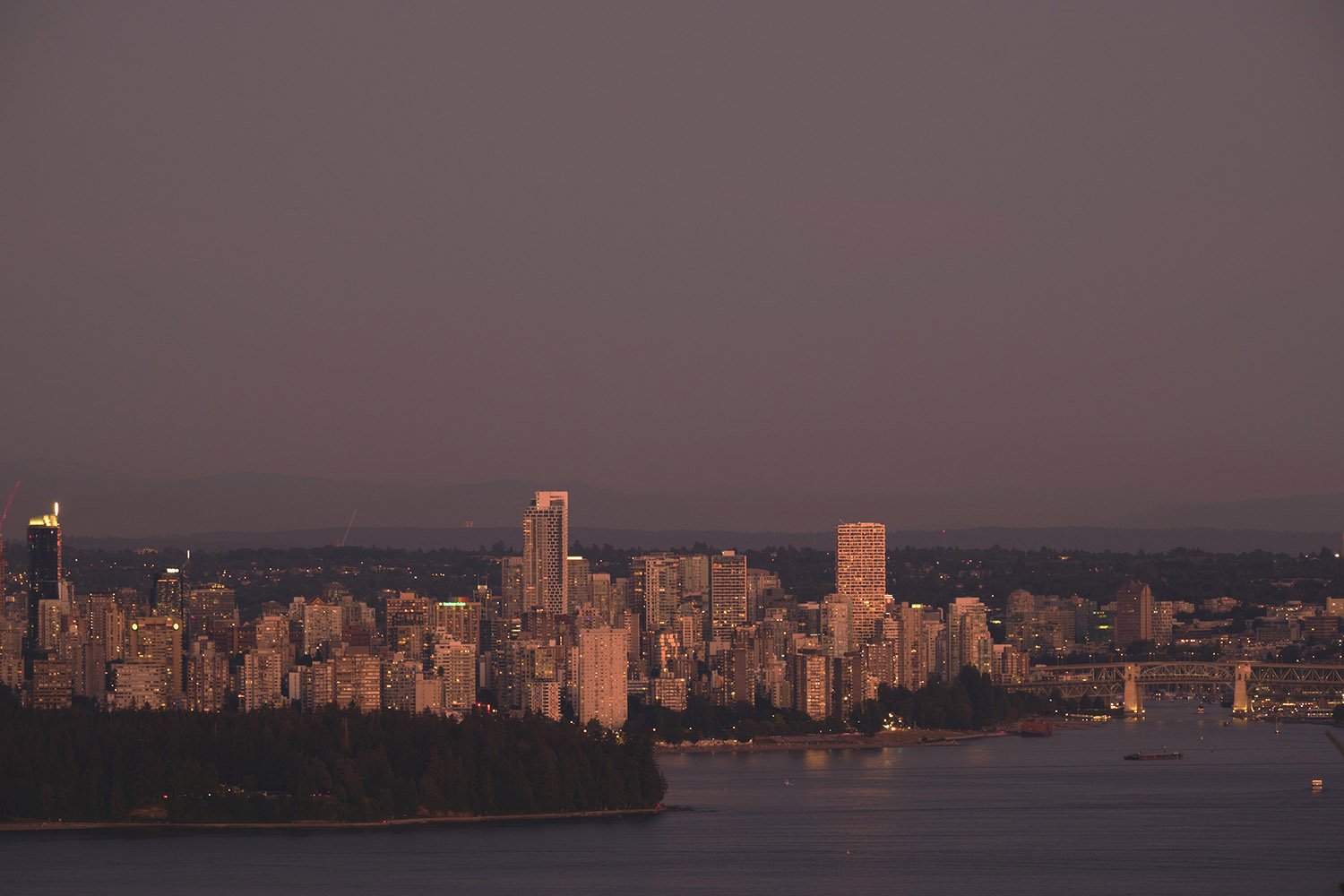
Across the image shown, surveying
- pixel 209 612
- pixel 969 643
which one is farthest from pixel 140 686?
pixel 969 643

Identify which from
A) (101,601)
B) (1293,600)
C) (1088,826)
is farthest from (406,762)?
(1293,600)

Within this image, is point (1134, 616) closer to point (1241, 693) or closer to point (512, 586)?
point (512, 586)

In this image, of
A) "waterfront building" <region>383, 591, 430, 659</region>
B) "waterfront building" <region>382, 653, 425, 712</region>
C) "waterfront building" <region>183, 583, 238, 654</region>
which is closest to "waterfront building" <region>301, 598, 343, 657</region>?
"waterfront building" <region>383, 591, 430, 659</region>

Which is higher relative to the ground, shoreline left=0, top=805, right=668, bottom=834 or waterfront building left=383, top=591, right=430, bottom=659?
waterfront building left=383, top=591, right=430, bottom=659

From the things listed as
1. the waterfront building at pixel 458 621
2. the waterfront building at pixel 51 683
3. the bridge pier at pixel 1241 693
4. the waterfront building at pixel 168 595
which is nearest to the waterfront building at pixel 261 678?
the waterfront building at pixel 51 683

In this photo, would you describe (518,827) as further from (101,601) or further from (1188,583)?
(1188,583)

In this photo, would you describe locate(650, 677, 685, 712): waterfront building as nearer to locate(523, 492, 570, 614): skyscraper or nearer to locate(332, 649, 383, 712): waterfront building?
locate(332, 649, 383, 712): waterfront building
